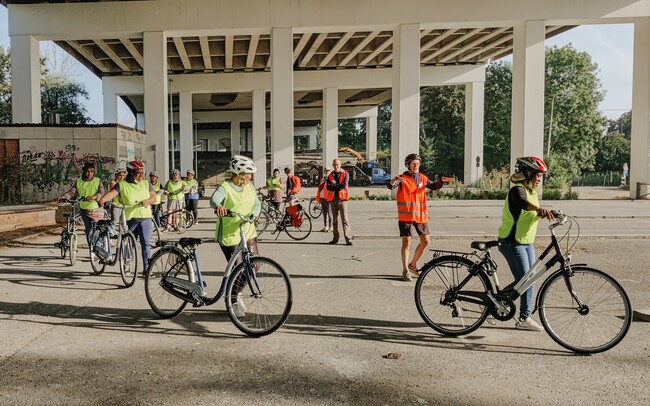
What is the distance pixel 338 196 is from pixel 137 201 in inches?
210

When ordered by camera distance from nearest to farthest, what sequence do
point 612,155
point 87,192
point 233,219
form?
point 233,219, point 87,192, point 612,155

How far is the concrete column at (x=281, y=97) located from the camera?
93.2 feet

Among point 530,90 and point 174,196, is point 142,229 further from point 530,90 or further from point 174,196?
point 530,90

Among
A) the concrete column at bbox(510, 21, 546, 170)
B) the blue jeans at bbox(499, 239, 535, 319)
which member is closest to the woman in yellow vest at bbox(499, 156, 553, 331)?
the blue jeans at bbox(499, 239, 535, 319)

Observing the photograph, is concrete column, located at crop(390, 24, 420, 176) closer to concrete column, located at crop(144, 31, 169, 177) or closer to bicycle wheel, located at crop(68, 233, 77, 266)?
concrete column, located at crop(144, 31, 169, 177)

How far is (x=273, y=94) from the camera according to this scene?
2880 centimetres

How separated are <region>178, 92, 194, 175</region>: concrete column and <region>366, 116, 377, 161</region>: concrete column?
19.1m

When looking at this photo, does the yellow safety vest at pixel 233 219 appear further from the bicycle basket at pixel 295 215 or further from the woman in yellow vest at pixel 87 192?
the bicycle basket at pixel 295 215

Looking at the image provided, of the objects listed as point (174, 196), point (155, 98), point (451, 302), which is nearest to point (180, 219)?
point (174, 196)

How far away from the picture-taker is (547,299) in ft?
17.2

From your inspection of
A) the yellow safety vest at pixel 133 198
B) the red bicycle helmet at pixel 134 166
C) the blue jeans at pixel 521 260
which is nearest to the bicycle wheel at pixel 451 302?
the blue jeans at pixel 521 260

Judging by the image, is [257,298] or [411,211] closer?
[257,298]

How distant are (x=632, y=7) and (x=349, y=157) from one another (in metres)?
35.6

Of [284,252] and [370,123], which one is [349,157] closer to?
[370,123]
